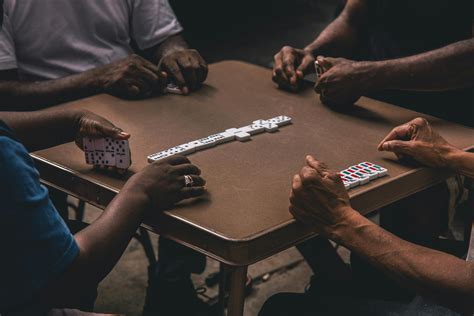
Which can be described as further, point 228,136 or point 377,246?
point 228,136

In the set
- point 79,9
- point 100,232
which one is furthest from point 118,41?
point 100,232

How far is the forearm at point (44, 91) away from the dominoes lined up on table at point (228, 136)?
65cm

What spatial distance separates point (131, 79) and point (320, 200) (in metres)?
0.99

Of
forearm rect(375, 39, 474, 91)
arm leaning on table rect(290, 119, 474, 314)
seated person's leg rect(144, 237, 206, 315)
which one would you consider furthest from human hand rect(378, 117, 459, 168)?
seated person's leg rect(144, 237, 206, 315)

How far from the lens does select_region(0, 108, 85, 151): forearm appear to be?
2.04 meters

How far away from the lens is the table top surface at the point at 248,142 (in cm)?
171

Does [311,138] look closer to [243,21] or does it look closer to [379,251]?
[379,251]

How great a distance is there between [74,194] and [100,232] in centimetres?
31

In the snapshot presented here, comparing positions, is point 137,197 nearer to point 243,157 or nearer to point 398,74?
point 243,157

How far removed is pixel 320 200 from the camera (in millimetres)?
1714

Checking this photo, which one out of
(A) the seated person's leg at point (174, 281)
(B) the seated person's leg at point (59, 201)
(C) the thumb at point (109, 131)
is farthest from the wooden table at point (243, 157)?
(A) the seated person's leg at point (174, 281)

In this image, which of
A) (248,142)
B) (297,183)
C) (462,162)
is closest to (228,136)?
(248,142)

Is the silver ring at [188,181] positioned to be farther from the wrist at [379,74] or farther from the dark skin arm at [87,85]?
the wrist at [379,74]

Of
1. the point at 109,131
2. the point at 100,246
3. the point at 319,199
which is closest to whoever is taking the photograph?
the point at 100,246
